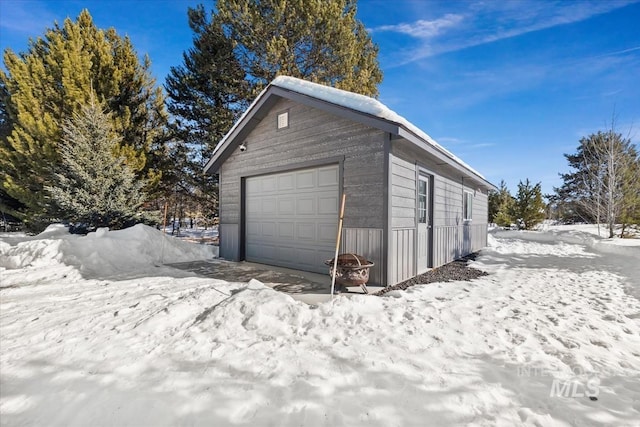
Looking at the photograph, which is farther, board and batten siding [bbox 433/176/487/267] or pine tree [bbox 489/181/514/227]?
pine tree [bbox 489/181/514/227]

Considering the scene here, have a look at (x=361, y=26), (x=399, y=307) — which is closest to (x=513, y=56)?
(x=399, y=307)

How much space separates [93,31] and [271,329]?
15.8 metres

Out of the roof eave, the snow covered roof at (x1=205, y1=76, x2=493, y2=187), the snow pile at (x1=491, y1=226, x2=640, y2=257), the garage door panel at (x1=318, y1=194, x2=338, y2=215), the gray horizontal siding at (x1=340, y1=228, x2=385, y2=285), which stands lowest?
the snow pile at (x1=491, y1=226, x2=640, y2=257)

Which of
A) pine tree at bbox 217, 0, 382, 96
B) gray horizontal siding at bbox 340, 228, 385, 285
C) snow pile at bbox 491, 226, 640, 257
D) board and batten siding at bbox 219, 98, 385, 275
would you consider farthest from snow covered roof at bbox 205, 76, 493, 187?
snow pile at bbox 491, 226, 640, 257

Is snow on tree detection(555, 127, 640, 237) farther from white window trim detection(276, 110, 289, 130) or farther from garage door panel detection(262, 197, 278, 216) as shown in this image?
garage door panel detection(262, 197, 278, 216)

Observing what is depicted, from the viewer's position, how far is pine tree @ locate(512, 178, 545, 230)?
662 inches

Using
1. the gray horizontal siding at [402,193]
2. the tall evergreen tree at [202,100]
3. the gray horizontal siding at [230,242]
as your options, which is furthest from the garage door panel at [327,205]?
the tall evergreen tree at [202,100]

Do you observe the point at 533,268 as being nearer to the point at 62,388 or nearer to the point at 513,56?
the point at 513,56

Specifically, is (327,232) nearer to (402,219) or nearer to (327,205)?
(327,205)

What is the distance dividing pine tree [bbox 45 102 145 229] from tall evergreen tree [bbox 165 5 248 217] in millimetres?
3467

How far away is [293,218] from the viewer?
6.57 metres

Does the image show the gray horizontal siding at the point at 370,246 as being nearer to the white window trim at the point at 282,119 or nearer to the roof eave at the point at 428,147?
the roof eave at the point at 428,147

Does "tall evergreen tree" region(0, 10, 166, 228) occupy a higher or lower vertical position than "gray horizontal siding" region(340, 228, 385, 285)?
higher

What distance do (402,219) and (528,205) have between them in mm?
16997
